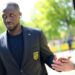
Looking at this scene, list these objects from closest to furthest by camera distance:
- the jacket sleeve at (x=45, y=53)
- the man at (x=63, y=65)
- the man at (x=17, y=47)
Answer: the man at (x=63, y=65) → the man at (x=17, y=47) → the jacket sleeve at (x=45, y=53)

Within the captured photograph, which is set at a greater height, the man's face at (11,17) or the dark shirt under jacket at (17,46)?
the man's face at (11,17)

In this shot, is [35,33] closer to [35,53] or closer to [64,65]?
[35,53]

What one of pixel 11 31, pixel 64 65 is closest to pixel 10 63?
pixel 11 31

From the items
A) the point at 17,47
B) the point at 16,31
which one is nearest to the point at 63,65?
the point at 17,47

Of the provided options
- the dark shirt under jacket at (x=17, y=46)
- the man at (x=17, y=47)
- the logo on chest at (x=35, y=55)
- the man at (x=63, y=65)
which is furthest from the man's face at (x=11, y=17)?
the man at (x=63, y=65)

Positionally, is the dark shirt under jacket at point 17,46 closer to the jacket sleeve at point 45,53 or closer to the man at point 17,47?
the man at point 17,47

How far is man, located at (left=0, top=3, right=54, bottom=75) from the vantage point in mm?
2557

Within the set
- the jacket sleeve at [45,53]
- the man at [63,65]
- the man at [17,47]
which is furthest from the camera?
the jacket sleeve at [45,53]

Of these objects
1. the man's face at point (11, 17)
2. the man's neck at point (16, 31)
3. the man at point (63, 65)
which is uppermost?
the man's face at point (11, 17)

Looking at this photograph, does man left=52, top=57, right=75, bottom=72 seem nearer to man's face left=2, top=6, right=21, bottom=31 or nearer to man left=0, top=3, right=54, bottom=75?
man left=0, top=3, right=54, bottom=75

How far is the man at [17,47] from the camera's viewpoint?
2557 millimetres

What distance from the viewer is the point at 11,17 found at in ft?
8.39

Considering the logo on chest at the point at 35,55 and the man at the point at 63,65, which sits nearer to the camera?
the man at the point at 63,65

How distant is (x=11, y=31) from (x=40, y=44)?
0.39m
